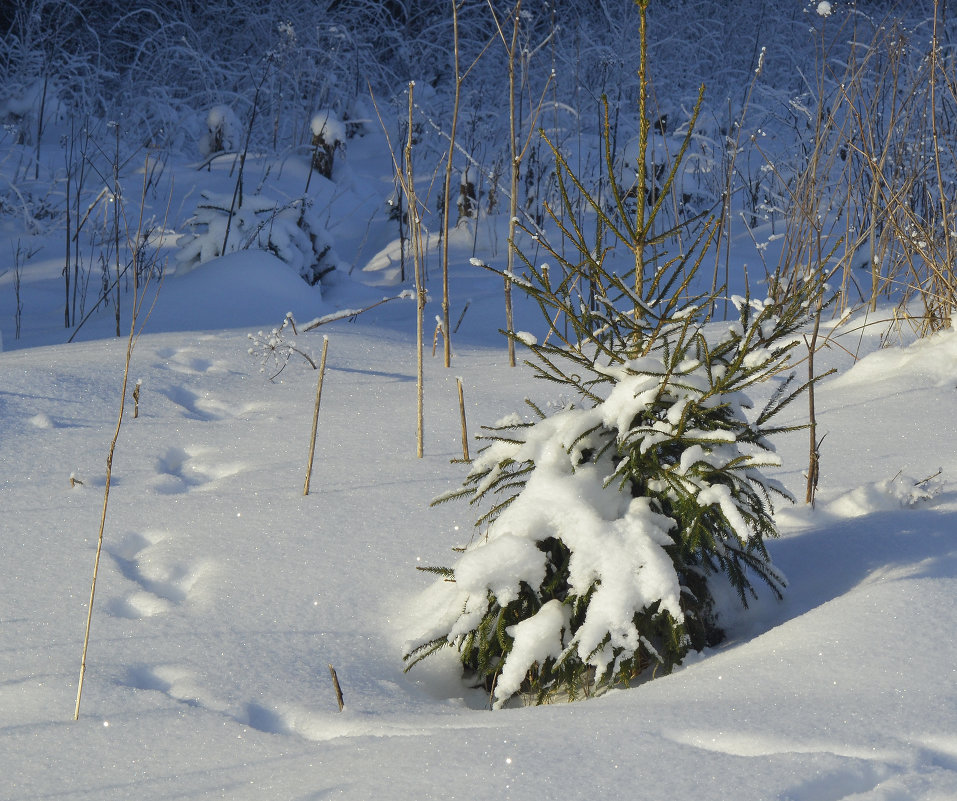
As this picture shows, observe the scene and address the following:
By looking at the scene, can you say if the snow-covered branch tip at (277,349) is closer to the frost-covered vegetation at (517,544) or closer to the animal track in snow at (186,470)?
the frost-covered vegetation at (517,544)

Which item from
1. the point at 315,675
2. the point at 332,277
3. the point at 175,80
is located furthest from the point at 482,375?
the point at 175,80

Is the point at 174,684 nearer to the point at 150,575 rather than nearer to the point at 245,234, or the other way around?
the point at 150,575

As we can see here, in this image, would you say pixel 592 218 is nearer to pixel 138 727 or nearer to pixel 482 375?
pixel 482 375

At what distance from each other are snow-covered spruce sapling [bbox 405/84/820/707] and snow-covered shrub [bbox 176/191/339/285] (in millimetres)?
3830

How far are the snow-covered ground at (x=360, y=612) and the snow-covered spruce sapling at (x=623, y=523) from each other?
0.09 m

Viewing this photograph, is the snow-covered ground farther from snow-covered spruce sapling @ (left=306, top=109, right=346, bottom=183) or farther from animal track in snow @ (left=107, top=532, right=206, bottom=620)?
snow-covered spruce sapling @ (left=306, top=109, right=346, bottom=183)

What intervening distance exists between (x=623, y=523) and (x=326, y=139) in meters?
6.35

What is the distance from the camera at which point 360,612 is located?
1.79m

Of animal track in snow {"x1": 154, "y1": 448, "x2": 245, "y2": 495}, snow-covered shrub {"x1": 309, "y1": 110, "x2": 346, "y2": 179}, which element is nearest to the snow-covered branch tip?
animal track in snow {"x1": 154, "y1": 448, "x2": 245, "y2": 495}

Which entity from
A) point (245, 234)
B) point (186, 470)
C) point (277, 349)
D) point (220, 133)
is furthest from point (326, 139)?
point (186, 470)

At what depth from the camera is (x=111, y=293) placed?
198 inches

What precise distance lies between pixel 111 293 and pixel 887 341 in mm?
3755

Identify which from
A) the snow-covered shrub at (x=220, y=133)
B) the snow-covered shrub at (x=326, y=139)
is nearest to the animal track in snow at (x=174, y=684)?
the snow-covered shrub at (x=326, y=139)

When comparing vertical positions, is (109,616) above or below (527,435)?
below
